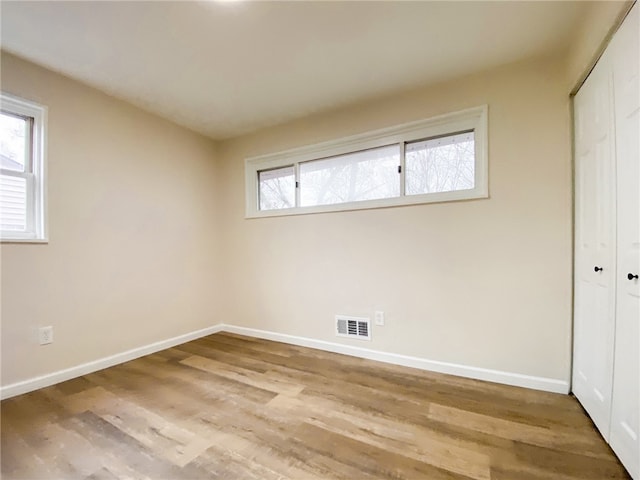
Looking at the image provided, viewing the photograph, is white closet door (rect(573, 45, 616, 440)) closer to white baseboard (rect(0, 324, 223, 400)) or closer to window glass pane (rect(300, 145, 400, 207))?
window glass pane (rect(300, 145, 400, 207))

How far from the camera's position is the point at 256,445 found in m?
1.54

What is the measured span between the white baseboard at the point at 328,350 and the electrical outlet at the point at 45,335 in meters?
0.26

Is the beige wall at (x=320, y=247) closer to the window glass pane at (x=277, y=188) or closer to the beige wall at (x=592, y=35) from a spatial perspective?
the beige wall at (x=592, y=35)

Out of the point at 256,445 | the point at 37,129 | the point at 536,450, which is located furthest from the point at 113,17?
the point at 536,450

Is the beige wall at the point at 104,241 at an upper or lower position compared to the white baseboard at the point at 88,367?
upper

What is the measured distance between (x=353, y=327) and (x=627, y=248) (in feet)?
6.64

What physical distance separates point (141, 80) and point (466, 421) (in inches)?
137

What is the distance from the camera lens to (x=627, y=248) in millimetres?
1336

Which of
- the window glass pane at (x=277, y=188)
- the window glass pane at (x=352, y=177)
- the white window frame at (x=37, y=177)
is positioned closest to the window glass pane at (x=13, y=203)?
the white window frame at (x=37, y=177)

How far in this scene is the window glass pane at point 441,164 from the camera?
7.80 feet

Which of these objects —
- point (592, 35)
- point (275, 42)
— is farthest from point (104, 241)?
point (592, 35)

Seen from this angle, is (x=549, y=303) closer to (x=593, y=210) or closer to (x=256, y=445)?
(x=593, y=210)

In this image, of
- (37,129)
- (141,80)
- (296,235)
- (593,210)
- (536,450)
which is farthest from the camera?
(296,235)

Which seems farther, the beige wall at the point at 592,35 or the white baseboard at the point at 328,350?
the white baseboard at the point at 328,350
